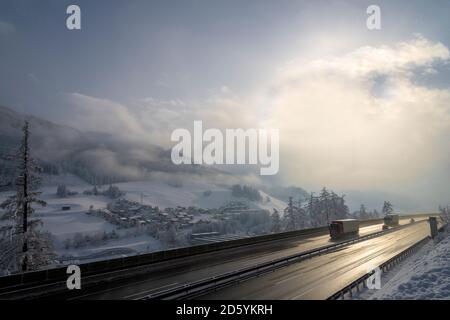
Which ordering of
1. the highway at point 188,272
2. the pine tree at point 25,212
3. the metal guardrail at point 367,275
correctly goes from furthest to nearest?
the pine tree at point 25,212 → the highway at point 188,272 → the metal guardrail at point 367,275

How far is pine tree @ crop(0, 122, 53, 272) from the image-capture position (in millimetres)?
32938

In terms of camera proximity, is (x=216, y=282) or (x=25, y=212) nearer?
(x=216, y=282)

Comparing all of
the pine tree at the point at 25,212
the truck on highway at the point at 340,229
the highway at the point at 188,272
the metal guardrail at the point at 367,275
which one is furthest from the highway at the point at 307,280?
the pine tree at the point at 25,212

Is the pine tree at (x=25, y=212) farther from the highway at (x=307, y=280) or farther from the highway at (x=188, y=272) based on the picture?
the highway at (x=307, y=280)

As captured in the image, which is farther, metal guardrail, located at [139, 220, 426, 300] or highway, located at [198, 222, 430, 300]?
highway, located at [198, 222, 430, 300]

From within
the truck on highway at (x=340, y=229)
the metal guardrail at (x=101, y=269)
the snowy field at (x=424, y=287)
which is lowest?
the truck on highway at (x=340, y=229)

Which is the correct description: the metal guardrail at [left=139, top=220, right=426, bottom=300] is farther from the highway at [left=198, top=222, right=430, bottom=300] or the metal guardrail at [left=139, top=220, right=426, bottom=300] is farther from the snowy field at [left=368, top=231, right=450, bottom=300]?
the snowy field at [left=368, top=231, right=450, bottom=300]

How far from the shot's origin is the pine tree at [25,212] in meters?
32.9

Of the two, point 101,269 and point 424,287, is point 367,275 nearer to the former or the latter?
point 424,287

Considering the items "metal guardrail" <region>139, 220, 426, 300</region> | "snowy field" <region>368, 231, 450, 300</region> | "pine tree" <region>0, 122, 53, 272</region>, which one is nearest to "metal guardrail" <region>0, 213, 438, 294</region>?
"metal guardrail" <region>139, 220, 426, 300</region>

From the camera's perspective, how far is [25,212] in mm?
33344

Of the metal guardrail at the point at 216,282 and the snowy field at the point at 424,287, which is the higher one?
the snowy field at the point at 424,287

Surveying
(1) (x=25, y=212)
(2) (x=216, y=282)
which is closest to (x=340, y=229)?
(2) (x=216, y=282)
